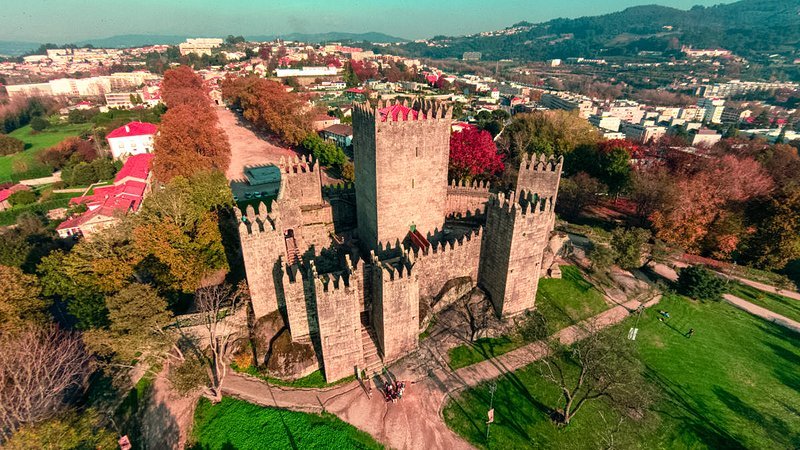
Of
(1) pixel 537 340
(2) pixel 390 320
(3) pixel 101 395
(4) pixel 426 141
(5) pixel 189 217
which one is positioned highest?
(4) pixel 426 141

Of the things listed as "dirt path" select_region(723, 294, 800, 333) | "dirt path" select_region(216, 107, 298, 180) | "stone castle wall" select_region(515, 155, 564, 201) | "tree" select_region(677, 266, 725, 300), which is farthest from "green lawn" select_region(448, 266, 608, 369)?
"dirt path" select_region(216, 107, 298, 180)

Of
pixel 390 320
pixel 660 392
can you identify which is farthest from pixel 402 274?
pixel 660 392

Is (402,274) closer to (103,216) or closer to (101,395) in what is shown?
(101,395)

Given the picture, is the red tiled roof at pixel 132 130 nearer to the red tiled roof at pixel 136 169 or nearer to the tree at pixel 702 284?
the red tiled roof at pixel 136 169

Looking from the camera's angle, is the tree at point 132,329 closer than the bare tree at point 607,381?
No

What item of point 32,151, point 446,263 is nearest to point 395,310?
point 446,263

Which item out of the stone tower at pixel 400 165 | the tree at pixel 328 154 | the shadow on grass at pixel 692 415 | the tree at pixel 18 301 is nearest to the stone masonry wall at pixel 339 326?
the stone tower at pixel 400 165
